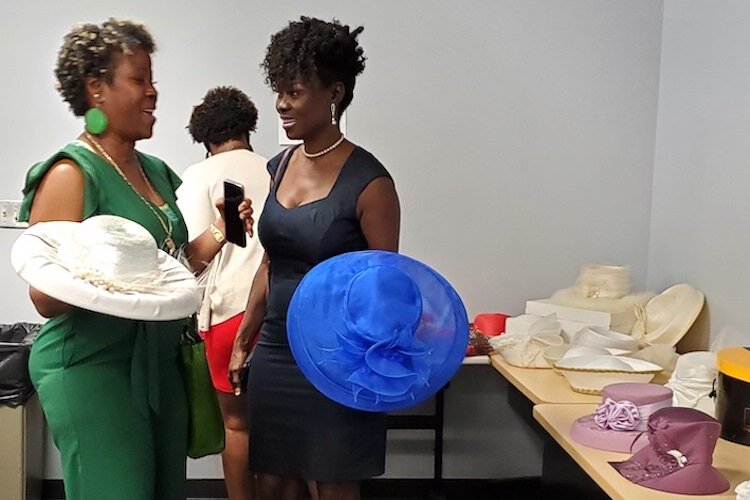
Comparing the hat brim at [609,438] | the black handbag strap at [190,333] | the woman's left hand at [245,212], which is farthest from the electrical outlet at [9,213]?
the hat brim at [609,438]

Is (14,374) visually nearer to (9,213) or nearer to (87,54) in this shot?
(9,213)

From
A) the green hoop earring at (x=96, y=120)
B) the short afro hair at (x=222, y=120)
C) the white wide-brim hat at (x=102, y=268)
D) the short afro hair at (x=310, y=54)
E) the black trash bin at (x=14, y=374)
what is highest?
the short afro hair at (x=310, y=54)

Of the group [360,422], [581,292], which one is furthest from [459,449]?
[360,422]

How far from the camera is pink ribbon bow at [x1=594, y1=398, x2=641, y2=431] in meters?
1.92

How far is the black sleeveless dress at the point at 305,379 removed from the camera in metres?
1.84

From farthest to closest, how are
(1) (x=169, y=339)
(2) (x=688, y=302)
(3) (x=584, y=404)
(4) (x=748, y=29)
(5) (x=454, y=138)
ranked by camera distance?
(5) (x=454, y=138)
(2) (x=688, y=302)
(4) (x=748, y=29)
(3) (x=584, y=404)
(1) (x=169, y=339)

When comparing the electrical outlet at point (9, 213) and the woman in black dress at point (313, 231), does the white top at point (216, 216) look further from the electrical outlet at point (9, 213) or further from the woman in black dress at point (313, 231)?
the electrical outlet at point (9, 213)

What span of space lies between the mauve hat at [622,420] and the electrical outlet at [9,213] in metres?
2.41

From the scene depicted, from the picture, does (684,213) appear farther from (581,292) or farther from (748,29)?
(748,29)

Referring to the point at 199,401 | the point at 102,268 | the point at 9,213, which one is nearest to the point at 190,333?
the point at 199,401

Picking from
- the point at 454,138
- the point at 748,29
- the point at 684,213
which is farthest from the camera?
the point at 454,138

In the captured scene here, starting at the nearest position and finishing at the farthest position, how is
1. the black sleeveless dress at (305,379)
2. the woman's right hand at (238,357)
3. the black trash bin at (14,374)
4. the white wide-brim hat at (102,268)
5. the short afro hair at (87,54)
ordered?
the white wide-brim hat at (102,268) → the short afro hair at (87,54) → the black sleeveless dress at (305,379) → the woman's right hand at (238,357) → the black trash bin at (14,374)

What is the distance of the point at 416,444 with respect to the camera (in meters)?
3.46

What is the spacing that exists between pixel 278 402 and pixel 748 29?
6.39 ft
